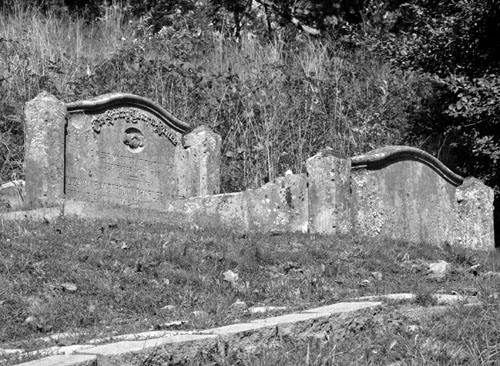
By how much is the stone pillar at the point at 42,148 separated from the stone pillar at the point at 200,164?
8.31 ft

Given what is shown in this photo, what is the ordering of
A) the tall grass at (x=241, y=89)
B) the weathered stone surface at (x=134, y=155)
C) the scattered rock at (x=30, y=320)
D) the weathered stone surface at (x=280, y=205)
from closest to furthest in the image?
the scattered rock at (x=30, y=320) → the weathered stone surface at (x=280, y=205) → the weathered stone surface at (x=134, y=155) → the tall grass at (x=241, y=89)

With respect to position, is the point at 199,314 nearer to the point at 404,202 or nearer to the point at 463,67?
the point at 404,202

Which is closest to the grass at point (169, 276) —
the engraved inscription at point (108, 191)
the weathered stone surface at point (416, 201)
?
the weathered stone surface at point (416, 201)

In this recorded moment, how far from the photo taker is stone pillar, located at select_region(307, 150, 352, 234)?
38.0 ft

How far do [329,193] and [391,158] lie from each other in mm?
1231

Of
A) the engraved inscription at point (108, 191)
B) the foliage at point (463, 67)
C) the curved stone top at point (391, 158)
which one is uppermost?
the foliage at point (463, 67)

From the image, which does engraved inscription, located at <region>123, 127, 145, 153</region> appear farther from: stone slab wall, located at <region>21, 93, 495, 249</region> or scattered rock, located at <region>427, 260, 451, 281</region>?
scattered rock, located at <region>427, 260, 451, 281</region>

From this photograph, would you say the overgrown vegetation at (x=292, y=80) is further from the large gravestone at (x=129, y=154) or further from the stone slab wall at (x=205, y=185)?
the large gravestone at (x=129, y=154)

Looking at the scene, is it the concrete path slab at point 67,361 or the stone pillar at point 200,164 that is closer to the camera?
the concrete path slab at point 67,361

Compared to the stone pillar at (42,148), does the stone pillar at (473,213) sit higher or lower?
lower

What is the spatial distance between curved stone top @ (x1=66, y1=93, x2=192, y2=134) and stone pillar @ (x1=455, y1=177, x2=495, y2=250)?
438 cm

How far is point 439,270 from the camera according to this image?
959cm

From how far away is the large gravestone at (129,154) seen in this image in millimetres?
12477

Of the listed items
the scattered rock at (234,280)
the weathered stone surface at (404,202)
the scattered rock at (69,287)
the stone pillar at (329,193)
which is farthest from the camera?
the weathered stone surface at (404,202)
